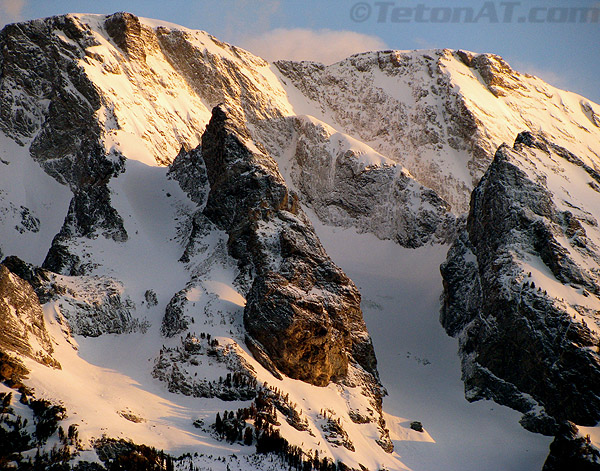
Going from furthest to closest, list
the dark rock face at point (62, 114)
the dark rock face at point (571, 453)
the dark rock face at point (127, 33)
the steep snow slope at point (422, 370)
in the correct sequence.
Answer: the dark rock face at point (127, 33), the dark rock face at point (62, 114), the steep snow slope at point (422, 370), the dark rock face at point (571, 453)

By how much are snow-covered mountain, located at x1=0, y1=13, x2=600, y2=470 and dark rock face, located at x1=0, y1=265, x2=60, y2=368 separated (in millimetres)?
228

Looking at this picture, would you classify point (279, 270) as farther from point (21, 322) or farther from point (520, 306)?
point (520, 306)

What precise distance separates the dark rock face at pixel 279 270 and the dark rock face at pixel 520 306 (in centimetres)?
1561

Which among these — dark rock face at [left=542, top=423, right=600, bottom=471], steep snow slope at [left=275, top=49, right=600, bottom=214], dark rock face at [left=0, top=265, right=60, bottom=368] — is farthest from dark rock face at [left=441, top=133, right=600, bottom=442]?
dark rock face at [left=0, top=265, right=60, bottom=368]

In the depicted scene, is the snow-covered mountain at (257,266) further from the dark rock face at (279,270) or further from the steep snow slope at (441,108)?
the steep snow slope at (441,108)

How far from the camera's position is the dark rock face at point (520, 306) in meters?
67.9

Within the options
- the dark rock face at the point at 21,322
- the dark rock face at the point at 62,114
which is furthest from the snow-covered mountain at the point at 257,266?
the dark rock face at the point at 62,114

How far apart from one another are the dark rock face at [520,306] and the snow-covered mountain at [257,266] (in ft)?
0.98

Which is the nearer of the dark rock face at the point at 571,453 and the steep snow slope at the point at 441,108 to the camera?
the dark rock face at the point at 571,453

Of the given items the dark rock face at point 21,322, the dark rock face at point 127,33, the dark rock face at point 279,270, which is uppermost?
the dark rock face at point 127,33

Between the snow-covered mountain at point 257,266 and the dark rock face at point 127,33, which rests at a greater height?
the dark rock face at point 127,33

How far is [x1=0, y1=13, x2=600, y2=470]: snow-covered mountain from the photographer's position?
175ft

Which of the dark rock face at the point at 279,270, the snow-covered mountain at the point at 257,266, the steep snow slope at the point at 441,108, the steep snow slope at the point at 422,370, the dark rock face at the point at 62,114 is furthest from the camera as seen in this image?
the steep snow slope at the point at 441,108

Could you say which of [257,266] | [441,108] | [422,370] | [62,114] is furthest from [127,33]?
[422,370]
